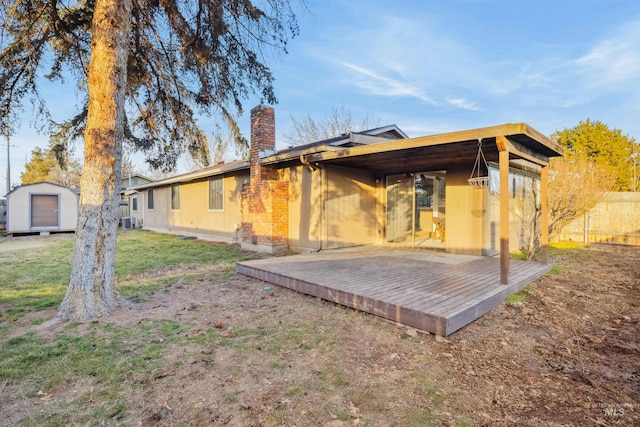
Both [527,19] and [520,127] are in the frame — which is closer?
[520,127]

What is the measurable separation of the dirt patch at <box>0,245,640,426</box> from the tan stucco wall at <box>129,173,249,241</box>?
6361mm

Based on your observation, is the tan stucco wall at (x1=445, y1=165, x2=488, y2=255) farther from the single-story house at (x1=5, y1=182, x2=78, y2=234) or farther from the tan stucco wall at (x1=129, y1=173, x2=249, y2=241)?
the single-story house at (x1=5, y1=182, x2=78, y2=234)

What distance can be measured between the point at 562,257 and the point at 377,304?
6.80m

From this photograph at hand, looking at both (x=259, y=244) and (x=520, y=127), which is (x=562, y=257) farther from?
(x=259, y=244)

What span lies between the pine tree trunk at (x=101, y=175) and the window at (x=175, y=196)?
10.9 meters

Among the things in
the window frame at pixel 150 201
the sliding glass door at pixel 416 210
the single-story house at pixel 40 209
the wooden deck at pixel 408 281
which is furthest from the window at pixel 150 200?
the sliding glass door at pixel 416 210

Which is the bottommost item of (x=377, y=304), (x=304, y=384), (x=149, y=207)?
(x=304, y=384)

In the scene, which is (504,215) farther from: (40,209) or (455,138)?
(40,209)

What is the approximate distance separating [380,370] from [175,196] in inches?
547

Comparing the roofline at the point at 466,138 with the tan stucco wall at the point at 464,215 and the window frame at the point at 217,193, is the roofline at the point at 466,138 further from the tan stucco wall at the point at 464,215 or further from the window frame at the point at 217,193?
the window frame at the point at 217,193

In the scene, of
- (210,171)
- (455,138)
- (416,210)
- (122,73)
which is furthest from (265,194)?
(455,138)

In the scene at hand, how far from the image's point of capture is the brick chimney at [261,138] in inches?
337

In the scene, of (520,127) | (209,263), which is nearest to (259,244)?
(209,263)

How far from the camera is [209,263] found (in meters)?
7.39
